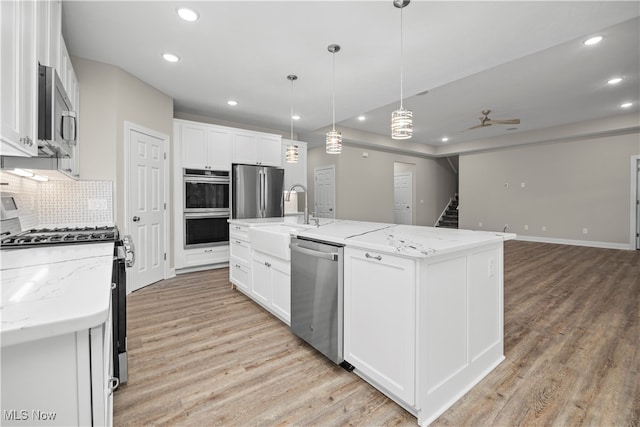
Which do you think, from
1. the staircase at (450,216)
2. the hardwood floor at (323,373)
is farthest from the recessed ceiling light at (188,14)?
the staircase at (450,216)

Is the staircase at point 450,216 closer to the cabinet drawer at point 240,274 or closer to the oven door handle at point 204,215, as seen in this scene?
the oven door handle at point 204,215

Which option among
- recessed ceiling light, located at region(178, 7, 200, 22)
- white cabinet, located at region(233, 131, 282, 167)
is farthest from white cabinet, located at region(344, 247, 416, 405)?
white cabinet, located at region(233, 131, 282, 167)

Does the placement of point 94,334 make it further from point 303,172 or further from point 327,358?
point 303,172

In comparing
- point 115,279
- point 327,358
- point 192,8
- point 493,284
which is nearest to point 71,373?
point 115,279

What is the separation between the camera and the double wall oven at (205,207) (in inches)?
170

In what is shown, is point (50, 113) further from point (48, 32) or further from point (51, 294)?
point (51, 294)

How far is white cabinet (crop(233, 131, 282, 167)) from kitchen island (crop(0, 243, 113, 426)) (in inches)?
168

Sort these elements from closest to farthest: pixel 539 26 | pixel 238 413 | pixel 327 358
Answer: pixel 238 413
pixel 327 358
pixel 539 26

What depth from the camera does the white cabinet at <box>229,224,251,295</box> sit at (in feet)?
10.3

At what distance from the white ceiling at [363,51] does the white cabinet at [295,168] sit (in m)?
0.85

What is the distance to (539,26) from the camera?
2520mm

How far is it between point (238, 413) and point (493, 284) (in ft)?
5.77

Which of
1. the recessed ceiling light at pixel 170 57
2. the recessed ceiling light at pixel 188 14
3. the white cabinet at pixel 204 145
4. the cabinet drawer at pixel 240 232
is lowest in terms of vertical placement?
the cabinet drawer at pixel 240 232

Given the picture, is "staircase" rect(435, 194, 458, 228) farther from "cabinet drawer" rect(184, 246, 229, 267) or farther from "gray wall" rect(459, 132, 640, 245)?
"cabinet drawer" rect(184, 246, 229, 267)
